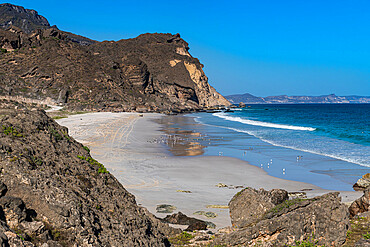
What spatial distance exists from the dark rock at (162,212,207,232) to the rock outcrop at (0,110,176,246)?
207 cm

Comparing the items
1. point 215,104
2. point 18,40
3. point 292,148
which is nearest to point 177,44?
point 215,104

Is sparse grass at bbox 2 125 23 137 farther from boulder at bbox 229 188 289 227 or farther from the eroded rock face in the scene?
boulder at bbox 229 188 289 227

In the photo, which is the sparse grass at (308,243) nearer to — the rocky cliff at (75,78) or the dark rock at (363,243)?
the dark rock at (363,243)

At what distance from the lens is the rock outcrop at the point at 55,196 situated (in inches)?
153

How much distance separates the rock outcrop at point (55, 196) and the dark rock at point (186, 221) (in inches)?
81.7

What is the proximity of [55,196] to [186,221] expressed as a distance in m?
4.98

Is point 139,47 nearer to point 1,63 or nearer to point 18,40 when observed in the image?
point 18,40

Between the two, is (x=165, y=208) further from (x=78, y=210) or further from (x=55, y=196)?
(x=55, y=196)

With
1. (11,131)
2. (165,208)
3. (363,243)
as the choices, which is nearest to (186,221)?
(165,208)

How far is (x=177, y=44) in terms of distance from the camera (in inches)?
7092

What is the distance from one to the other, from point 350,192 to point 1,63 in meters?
91.4

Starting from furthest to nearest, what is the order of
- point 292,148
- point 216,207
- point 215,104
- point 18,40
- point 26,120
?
point 215,104 → point 18,40 → point 292,148 → point 216,207 → point 26,120

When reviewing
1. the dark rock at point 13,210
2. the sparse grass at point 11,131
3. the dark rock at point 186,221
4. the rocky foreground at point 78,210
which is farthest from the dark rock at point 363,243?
the sparse grass at point 11,131

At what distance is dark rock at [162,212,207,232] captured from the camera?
8.20 metres
